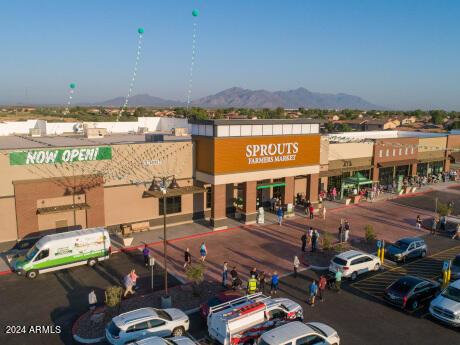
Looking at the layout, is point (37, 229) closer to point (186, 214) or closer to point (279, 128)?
point (186, 214)

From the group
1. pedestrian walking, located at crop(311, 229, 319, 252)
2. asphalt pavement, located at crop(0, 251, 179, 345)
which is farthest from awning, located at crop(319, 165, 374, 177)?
asphalt pavement, located at crop(0, 251, 179, 345)

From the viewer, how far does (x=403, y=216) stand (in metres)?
38.4

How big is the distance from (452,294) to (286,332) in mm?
9797

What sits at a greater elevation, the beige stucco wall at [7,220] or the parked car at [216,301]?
the beige stucco wall at [7,220]

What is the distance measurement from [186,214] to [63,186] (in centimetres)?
1015

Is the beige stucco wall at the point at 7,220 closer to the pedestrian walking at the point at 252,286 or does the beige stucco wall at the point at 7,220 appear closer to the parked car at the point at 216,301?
the parked car at the point at 216,301

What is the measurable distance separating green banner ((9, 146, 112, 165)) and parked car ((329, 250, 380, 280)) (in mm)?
17436

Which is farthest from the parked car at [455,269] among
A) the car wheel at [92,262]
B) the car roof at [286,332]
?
the car wheel at [92,262]

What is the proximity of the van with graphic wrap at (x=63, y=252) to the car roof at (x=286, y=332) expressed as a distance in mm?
13151

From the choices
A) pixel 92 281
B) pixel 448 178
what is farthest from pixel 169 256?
pixel 448 178

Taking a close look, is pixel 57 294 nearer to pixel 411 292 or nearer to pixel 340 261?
pixel 340 261

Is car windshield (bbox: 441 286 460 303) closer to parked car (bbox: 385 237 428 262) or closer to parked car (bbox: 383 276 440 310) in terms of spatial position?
parked car (bbox: 383 276 440 310)

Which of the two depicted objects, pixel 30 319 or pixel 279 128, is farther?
pixel 279 128

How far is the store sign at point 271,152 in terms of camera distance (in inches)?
1345
